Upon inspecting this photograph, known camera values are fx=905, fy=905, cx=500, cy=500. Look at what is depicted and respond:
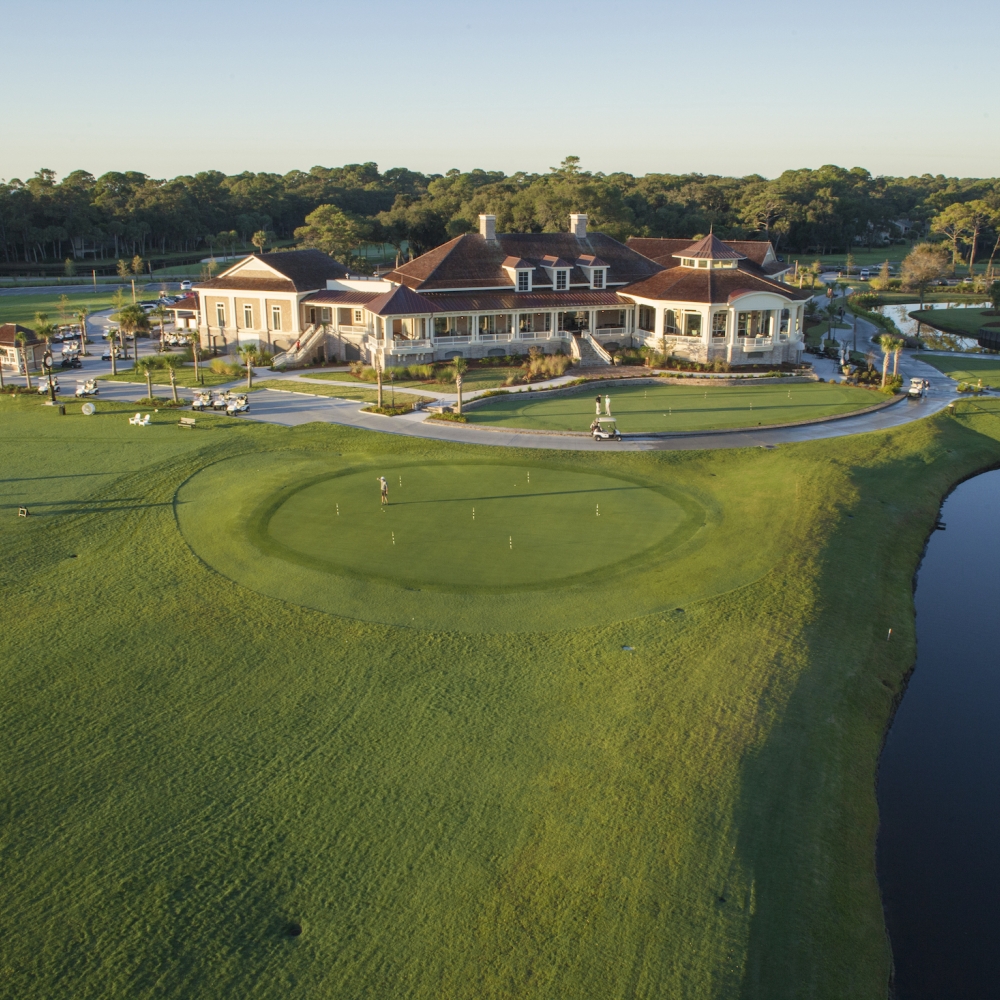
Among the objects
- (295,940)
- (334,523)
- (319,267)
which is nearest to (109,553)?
(334,523)

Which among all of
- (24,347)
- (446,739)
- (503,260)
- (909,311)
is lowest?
(446,739)

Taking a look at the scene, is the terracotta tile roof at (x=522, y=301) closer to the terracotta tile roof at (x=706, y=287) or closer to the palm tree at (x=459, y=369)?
the terracotta tile roof at (x=706, y=287)

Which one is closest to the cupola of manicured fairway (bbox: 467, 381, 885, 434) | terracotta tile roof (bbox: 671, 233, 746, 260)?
terracotta tile roof (bbox: 671, 233, 746, 260)

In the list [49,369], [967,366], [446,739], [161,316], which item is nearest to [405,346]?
[49,369]

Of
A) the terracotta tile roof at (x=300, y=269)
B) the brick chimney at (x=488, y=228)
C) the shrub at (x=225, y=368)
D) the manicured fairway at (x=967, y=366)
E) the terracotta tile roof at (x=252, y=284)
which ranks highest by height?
the brick chimney at (x=488, y=228)

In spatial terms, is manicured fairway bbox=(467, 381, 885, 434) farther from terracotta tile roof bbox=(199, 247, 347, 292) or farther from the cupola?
terracotta tile roof bbox=(199, 247, 347, 292)

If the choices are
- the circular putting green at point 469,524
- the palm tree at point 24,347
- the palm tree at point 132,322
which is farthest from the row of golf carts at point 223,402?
the palm tree at point 132,322

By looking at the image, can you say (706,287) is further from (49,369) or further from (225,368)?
(49,369)

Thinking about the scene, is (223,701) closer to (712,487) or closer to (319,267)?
(712,487)
